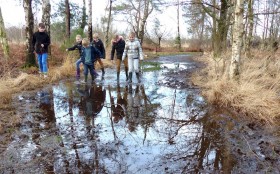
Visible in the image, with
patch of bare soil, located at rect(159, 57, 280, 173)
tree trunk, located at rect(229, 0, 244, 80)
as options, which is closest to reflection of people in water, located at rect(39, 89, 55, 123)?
patch of bare soil, located at rect(159, 57, 280, 173)

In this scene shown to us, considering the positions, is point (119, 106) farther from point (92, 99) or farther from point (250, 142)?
point (250, 142)

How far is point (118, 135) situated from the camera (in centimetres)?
428

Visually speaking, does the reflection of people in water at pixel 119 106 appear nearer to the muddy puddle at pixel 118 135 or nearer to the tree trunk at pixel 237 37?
the muddy puddle at pixel 118 135

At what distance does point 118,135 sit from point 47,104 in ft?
8.69

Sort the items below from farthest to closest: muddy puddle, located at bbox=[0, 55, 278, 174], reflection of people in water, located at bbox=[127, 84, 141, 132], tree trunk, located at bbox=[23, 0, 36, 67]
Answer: tree trunk, located at bbox=[23, 0, 36, 67], reflection of people in water, located at bbox=[127, 84, 141, 132], muddy puddle, located at bbox=[0, 55, 278, 174]

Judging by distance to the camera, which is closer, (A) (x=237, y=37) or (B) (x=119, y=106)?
(B) (x=119, y=106)

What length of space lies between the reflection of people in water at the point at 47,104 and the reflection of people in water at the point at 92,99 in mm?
709

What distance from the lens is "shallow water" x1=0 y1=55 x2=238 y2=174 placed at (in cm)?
332

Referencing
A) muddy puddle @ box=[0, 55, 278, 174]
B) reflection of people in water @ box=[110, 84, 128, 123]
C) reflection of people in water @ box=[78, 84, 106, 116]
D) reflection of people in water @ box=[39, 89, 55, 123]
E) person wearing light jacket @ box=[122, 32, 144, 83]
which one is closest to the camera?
muddy puddle @ box=[0, 55, 278, 174]

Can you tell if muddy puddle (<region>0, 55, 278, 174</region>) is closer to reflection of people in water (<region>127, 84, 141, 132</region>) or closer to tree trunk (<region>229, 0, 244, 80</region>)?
reflection of people in water (<region>127, 84, 141, 132</region>)

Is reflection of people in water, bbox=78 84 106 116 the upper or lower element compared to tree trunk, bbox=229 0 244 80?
lower

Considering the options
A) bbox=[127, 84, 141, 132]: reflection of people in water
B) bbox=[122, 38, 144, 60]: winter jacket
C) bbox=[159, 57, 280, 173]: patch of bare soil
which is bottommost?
bbox=[159, 57, 280, 173]: patch of bare soil

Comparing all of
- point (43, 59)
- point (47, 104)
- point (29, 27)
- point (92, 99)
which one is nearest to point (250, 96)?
point (92, 99)

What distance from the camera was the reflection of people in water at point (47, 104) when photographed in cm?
512
